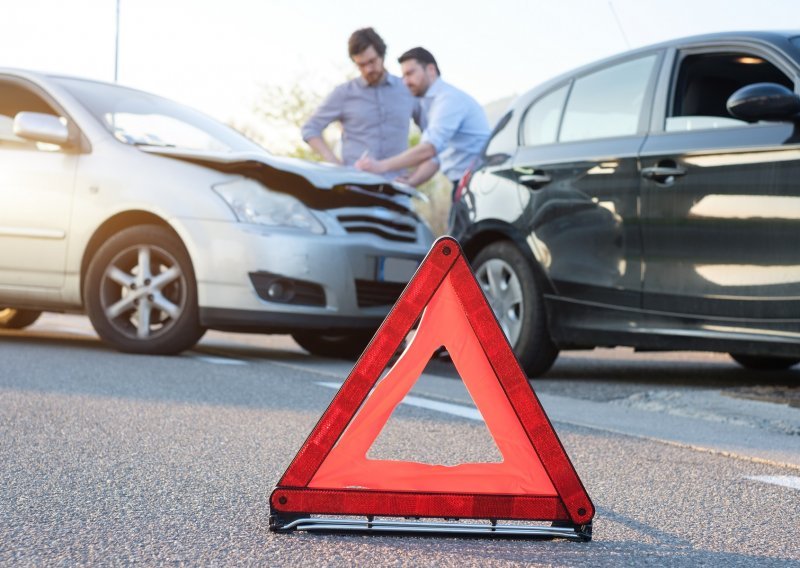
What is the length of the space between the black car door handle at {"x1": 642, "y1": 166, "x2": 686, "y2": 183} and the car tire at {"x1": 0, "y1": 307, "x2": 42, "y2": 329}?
5.57 m

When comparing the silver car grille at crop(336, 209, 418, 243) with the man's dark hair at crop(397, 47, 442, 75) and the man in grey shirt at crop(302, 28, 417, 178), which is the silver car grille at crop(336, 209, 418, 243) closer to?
the man in grey shirt at crop(302, 28, 417, 178)

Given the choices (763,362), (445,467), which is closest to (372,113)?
(763,362)

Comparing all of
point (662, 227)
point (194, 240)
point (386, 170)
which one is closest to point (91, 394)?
point (194, 240)

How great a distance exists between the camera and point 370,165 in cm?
925

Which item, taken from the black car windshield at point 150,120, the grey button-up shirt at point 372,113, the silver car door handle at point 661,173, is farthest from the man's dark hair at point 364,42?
the silver car door handle at point 661,173

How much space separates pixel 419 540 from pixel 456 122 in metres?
6.34

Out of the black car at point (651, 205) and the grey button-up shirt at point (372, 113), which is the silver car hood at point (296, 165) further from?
the grey button-up shirt at point (372, 113)

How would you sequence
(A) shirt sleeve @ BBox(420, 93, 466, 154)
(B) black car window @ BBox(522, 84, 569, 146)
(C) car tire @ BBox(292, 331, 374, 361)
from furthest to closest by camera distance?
(A) shirt sleeve @ BBox(420, 93, 466, 154) → (C) car tire @ BBox(292, 331, 374, 361) → (B) black car window @ BBox(522, 84, 569, 146)

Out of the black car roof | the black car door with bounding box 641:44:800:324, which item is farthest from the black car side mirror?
the black car roof

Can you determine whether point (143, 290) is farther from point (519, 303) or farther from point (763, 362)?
point (763, 362)

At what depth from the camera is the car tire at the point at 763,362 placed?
7.88 meters

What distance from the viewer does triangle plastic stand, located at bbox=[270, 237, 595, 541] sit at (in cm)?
327

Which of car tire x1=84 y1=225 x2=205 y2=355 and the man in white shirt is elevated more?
the man in white shirt

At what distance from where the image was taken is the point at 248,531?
330cm
